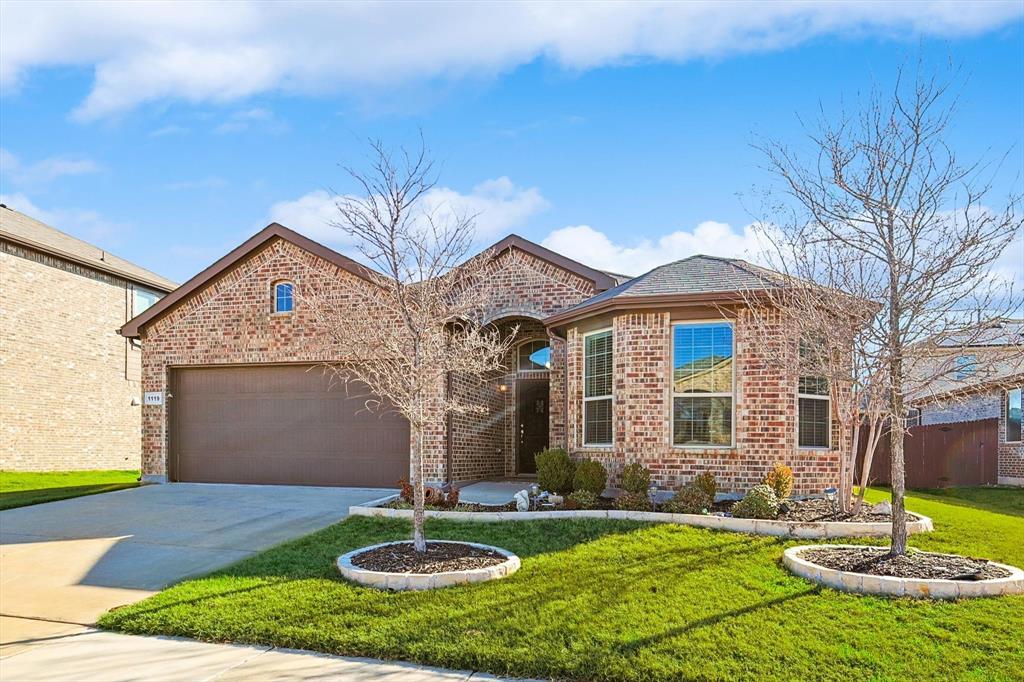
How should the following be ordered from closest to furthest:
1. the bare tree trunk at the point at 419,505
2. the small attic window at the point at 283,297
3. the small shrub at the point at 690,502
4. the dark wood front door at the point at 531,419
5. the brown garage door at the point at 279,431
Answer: the bare tree trunk at the point at 419,505 < the small shrub at the point at 690,502 < the brown garage door at the point at 279,431 < the small attic window at the point at 283,297 < the dark wood front door at the point at 531,419

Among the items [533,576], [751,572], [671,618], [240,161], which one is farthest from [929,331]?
[240,161]

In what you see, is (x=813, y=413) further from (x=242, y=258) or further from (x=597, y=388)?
(x=242, y=258)

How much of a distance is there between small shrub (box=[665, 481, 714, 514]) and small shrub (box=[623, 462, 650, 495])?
1.91ft

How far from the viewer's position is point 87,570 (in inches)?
328

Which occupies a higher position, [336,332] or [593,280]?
[593,280]

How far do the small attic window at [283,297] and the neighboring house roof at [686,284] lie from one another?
5.66 m

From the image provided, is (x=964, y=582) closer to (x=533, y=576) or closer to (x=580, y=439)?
(x=533, y=576)

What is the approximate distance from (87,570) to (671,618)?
653 centimetres

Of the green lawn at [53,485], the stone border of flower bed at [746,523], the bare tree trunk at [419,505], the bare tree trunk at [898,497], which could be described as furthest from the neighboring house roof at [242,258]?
the bare tree trunk at [898,497]

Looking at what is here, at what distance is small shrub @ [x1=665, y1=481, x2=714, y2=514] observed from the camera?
9.73m

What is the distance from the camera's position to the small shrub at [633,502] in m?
10.1

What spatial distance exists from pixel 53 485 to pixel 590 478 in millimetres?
12673

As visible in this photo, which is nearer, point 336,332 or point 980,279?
point 980,279

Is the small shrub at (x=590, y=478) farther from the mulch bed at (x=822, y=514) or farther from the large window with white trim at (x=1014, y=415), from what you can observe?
the large window with white trim at (x=1014, y=415)
